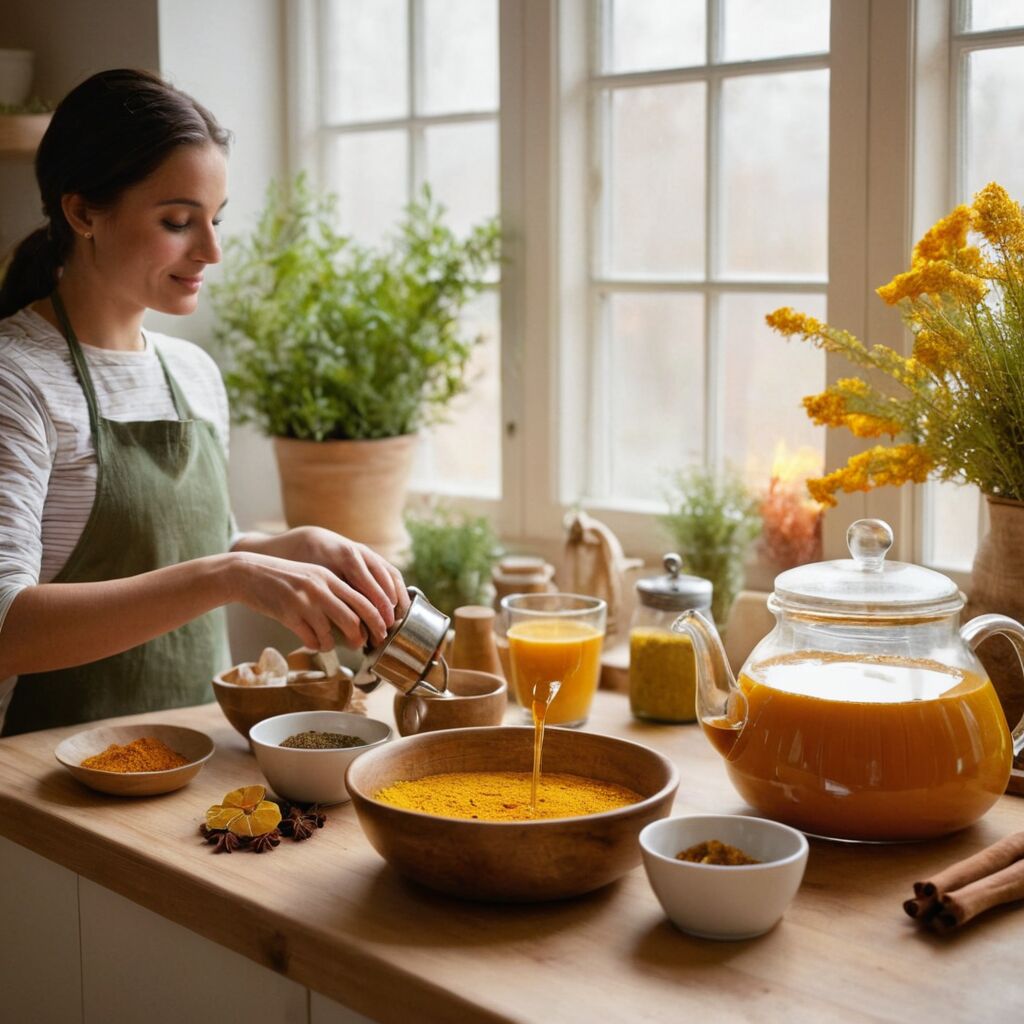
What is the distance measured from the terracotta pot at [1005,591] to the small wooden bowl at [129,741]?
907 mm

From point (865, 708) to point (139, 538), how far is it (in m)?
1.07

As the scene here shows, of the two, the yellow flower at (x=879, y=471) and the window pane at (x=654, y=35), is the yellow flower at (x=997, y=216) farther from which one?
the window pane at (x=654, y=35)

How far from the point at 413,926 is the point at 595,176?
1695mm

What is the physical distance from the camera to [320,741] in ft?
4.97

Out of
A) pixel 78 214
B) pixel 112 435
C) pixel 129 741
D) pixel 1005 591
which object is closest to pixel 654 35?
pixel 78 214

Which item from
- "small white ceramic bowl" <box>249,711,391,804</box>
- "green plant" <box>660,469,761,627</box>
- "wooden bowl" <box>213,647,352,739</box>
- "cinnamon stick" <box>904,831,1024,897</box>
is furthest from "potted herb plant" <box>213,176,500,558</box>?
"cinnamon stick" <box>904,831,1024,897</box>

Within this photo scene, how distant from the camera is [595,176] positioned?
8.31ft

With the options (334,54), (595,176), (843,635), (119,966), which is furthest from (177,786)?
(334,54)

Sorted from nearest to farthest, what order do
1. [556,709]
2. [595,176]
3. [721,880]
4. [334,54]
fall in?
[721,880] < [556,709] < [595,176] < [334,54]

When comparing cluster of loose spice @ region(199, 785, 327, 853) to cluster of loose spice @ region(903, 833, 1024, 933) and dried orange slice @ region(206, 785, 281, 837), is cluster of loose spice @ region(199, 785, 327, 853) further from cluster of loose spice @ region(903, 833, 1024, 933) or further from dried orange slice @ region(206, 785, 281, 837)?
cluster of loose spice @ region(903, 833, 1024, 933)

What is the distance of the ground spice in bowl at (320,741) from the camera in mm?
1504

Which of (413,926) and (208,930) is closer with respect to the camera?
(413,926)

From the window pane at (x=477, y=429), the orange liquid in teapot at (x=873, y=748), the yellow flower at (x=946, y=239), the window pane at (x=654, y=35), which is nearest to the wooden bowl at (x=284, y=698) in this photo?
the orange liquid in teapot at (x=873, y=748)

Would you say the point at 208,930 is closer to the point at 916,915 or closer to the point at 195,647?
the point at 916,915
